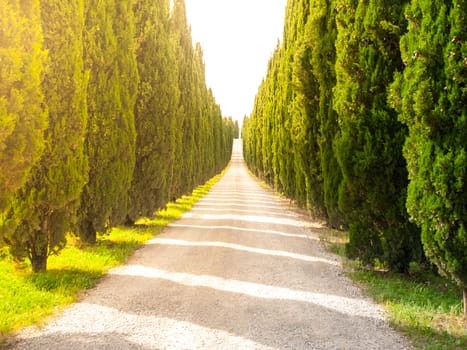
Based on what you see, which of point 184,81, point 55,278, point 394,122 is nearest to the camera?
point 55,278

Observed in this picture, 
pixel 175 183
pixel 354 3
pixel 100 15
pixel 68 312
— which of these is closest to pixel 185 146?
pixel 175 183

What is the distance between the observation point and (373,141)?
6691mm

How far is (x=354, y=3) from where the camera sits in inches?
290

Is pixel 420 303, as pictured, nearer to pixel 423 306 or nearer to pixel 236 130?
pixel 423 306

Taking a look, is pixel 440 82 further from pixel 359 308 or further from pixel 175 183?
pixel 175 183

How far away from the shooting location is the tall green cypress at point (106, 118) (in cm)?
906

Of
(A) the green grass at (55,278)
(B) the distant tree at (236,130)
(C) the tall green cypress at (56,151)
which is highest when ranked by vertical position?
(B) the distant tree at (236,130)

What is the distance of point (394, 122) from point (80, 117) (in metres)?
4.79

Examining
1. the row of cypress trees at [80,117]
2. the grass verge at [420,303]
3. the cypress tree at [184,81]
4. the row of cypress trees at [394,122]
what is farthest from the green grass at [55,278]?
the cypress tree at [184,81]

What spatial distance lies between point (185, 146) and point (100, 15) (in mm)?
11806

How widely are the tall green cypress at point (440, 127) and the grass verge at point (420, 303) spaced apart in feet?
1.68

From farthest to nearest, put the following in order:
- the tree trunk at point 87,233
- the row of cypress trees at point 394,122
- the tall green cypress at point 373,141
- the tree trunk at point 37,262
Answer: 1. the tree trunk at point 87,233
2. the tree trunk at point 37,262
3. the tall green cypress at point 373,141
4. the row of cypress trees at point 394,122

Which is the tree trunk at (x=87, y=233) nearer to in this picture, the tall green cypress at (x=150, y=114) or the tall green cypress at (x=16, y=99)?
the tall green cypress at (x=150, y=114)

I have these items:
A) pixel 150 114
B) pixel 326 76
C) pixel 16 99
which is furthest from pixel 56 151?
pixel 326 76
